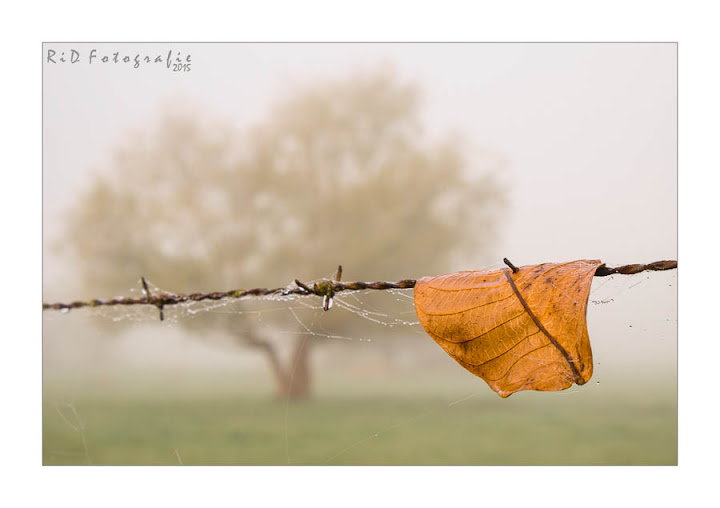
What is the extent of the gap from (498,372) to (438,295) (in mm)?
146

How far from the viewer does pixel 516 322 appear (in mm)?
831

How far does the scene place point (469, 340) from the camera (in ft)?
2.82

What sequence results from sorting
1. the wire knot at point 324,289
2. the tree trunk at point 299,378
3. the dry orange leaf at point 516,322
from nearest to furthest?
the dry orange leaf at point 516,322 < the wire knot at point 324,289 < the tree trunk at point 299,378

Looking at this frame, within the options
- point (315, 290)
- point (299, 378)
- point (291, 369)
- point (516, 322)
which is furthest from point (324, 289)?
point (299, 378)

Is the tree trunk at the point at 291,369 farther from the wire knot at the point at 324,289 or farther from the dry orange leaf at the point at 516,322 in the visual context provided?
the dry orange leaf at the point at 516,322

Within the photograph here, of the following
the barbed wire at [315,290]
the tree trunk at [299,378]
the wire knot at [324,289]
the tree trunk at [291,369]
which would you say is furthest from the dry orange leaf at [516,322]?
the tree trunk at [299,378]

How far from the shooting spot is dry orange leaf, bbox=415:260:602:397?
0.80m

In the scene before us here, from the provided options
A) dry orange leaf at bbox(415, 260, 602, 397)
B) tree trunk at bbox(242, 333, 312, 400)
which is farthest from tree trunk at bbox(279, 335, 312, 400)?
dry orange leaf at bbox(415, 260, 602, 397)

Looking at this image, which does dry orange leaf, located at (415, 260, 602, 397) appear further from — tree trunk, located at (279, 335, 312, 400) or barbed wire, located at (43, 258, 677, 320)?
tree trunk, located at (279, 335, 312, 400)

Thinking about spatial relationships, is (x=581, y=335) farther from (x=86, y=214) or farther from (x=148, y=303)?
(x=86, y=214)

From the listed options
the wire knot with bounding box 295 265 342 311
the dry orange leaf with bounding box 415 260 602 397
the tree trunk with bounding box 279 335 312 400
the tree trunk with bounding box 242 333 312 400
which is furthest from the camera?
the tree trunk with bounding box 279 335 312 400

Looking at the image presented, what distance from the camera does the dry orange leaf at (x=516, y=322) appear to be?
0.80 meters

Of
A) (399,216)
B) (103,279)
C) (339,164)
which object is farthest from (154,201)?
(399,216)

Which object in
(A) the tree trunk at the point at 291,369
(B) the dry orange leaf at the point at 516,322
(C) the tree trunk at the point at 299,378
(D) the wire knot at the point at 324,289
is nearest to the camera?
(B) the dry orange leaf at the point at 516,322
